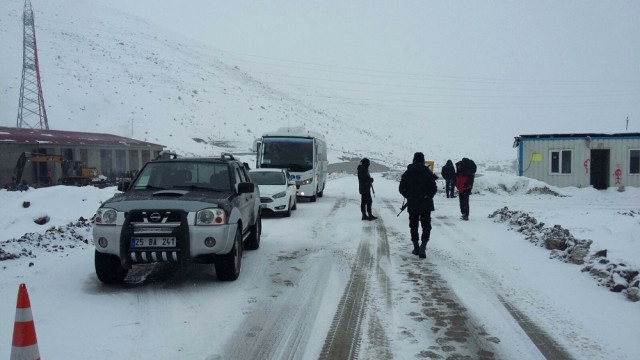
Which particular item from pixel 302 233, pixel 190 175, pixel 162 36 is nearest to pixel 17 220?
pixel 302 233

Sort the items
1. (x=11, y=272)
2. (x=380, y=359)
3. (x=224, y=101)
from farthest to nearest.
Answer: (x=224, y=101) → (x=11, y=272) → (x=380, y=359)

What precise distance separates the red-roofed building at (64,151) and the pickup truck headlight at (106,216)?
92.2 ft

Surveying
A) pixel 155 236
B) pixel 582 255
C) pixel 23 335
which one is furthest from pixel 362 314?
pixel 582 255

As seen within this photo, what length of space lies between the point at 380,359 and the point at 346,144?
262 feet

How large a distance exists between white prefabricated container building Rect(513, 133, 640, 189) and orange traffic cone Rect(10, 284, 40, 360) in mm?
28653

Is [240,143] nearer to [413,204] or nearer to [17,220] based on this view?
A: [17,220]

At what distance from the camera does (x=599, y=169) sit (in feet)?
93.5

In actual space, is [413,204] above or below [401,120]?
below

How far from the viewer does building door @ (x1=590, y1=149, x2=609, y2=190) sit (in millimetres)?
28094

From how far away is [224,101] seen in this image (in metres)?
78.1

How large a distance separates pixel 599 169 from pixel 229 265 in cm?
2743

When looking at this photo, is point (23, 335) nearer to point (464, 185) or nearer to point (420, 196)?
point (420, 196)

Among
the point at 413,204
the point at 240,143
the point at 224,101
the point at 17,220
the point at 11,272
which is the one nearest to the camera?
the point at 11,272

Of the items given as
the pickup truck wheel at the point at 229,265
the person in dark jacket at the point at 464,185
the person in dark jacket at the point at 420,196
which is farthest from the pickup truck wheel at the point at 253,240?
the person in dark jacket at the point at 464,185
